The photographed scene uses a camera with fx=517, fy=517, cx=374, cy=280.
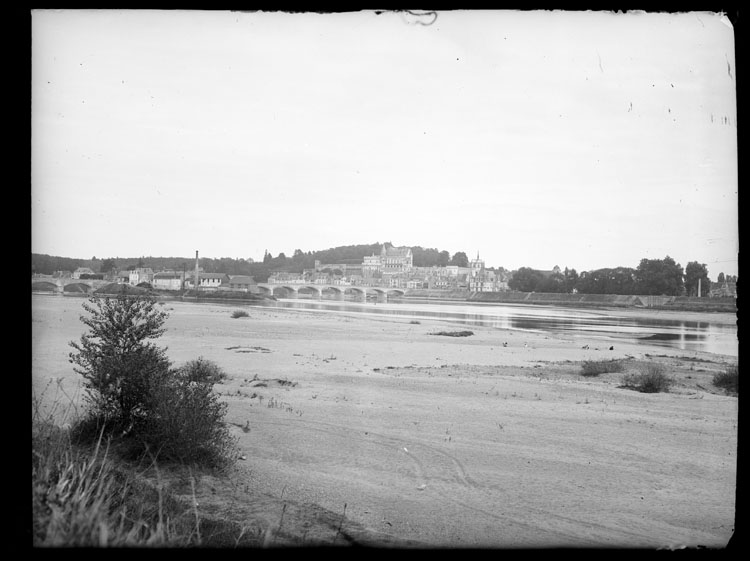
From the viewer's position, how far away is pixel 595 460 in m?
7.46

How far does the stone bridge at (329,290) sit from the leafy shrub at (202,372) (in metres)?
4.50

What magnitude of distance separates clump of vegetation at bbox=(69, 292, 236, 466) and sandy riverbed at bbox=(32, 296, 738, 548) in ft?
1.70

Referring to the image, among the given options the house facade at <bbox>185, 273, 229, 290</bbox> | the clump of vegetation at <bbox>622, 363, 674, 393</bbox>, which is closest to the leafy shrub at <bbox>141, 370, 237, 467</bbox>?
the house facade at <bbox>185, 273, 229, 290</bbox>

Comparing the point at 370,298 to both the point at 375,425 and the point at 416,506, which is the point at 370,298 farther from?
the point at 416,506

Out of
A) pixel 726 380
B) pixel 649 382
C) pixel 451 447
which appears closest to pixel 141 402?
pixel 451 447

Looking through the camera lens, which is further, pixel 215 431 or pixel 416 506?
pixel 215 431

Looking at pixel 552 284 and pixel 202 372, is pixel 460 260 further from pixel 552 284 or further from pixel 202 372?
pixel 552 284

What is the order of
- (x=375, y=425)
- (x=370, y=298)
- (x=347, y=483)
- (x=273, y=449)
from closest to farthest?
(x=347, y=483) < (x=273, y=449) < (x=375, y=425) < (x=370, y=298)

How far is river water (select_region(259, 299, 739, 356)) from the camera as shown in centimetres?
2070

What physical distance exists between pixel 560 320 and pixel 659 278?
29.2 feet

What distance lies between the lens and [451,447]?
7.70m
